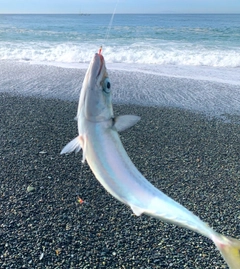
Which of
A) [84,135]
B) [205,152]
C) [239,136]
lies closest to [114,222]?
[205,152]

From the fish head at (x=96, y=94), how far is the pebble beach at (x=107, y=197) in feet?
3.09

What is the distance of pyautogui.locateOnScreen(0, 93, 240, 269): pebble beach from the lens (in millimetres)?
4086

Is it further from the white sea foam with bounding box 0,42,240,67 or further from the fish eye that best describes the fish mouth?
the white sea foam with bounding box 0,42,240,67

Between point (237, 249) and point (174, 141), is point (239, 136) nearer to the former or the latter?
point (174, 141)

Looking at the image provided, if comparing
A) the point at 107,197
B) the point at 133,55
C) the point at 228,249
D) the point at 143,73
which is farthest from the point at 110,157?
the point at 133,55

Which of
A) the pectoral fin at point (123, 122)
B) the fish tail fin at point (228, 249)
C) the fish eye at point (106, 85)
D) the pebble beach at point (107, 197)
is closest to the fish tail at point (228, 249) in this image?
the fish tail fin at point (228, 249)

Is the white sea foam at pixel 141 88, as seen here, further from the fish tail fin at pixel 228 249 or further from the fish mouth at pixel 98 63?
the fish mouth at pixel 98 63

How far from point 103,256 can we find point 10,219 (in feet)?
4.73

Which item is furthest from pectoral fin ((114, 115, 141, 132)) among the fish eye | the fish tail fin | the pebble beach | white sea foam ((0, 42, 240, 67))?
white sea foam ((0, 42, 240, 67))

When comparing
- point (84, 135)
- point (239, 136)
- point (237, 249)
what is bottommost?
point (239, 136)

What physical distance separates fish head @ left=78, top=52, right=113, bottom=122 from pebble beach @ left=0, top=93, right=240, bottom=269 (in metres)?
0.94

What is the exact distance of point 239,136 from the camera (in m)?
8.03

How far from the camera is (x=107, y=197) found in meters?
5.19

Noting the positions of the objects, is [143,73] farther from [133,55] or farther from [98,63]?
[98,63]
